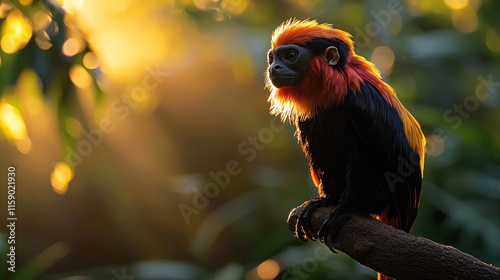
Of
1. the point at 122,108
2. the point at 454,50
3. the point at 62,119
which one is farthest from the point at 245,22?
the point at 62,119

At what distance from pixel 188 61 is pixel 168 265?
1.58 m

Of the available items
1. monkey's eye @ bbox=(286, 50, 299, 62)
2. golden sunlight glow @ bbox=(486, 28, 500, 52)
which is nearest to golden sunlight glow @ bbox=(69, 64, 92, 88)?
monkey's eye @ bbox=(286, 50, 299, 62)

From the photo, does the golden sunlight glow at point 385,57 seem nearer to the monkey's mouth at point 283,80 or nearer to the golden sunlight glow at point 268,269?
the golden sunlight glow at point 268,269

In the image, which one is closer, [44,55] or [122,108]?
[44,55]

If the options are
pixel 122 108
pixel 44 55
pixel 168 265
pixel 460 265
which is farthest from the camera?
pixel 122 108

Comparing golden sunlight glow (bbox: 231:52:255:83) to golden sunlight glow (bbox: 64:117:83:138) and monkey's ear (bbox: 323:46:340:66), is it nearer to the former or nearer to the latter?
golden sunlight glow (bbox: 64:117:83:138)

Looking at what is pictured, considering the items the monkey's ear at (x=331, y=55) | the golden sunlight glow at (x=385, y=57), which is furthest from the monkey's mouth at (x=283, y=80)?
the golden sunlight glow at (x=385, y=57)

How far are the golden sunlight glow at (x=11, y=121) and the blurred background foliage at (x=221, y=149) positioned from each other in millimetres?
802

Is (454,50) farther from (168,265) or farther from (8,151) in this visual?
(8,151)

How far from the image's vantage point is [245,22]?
14.8 ft

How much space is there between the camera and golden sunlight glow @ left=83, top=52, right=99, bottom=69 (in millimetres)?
2832

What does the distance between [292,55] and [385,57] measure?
2546 millimetres

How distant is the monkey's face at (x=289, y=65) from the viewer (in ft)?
6.27

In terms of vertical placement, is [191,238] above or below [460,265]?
below
